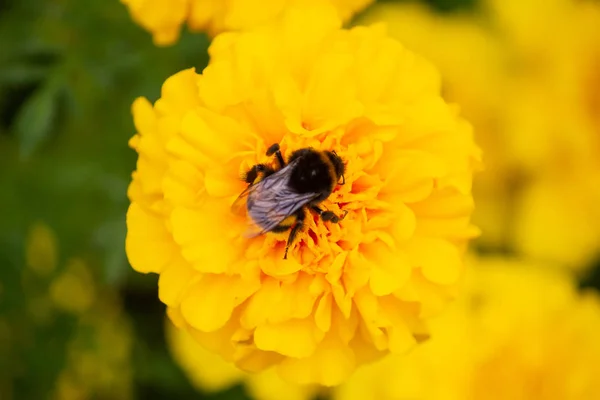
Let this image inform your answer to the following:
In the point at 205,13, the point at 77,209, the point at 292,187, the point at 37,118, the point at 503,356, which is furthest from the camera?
the point at 77,209

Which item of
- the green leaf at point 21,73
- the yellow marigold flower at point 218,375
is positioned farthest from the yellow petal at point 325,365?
the green leaf at point 21,73

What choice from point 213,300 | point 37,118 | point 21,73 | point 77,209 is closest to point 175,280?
point 213,300

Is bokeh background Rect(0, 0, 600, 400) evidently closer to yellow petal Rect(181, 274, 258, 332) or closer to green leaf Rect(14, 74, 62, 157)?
green leaf Rect(14, 74, 62, 157)

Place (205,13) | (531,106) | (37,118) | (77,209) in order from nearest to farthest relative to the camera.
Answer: (205,13) → (37,118) → (77,209) → (531,106)

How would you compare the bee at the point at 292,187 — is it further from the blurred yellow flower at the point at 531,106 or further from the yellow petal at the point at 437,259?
the blurred yellow flower at the point at 531,106

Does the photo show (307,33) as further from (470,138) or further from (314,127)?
(470,138)

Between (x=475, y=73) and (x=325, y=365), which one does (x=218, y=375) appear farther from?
(x=475, y=73)

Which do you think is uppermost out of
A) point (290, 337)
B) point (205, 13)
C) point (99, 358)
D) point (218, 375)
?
point (205, 13)
